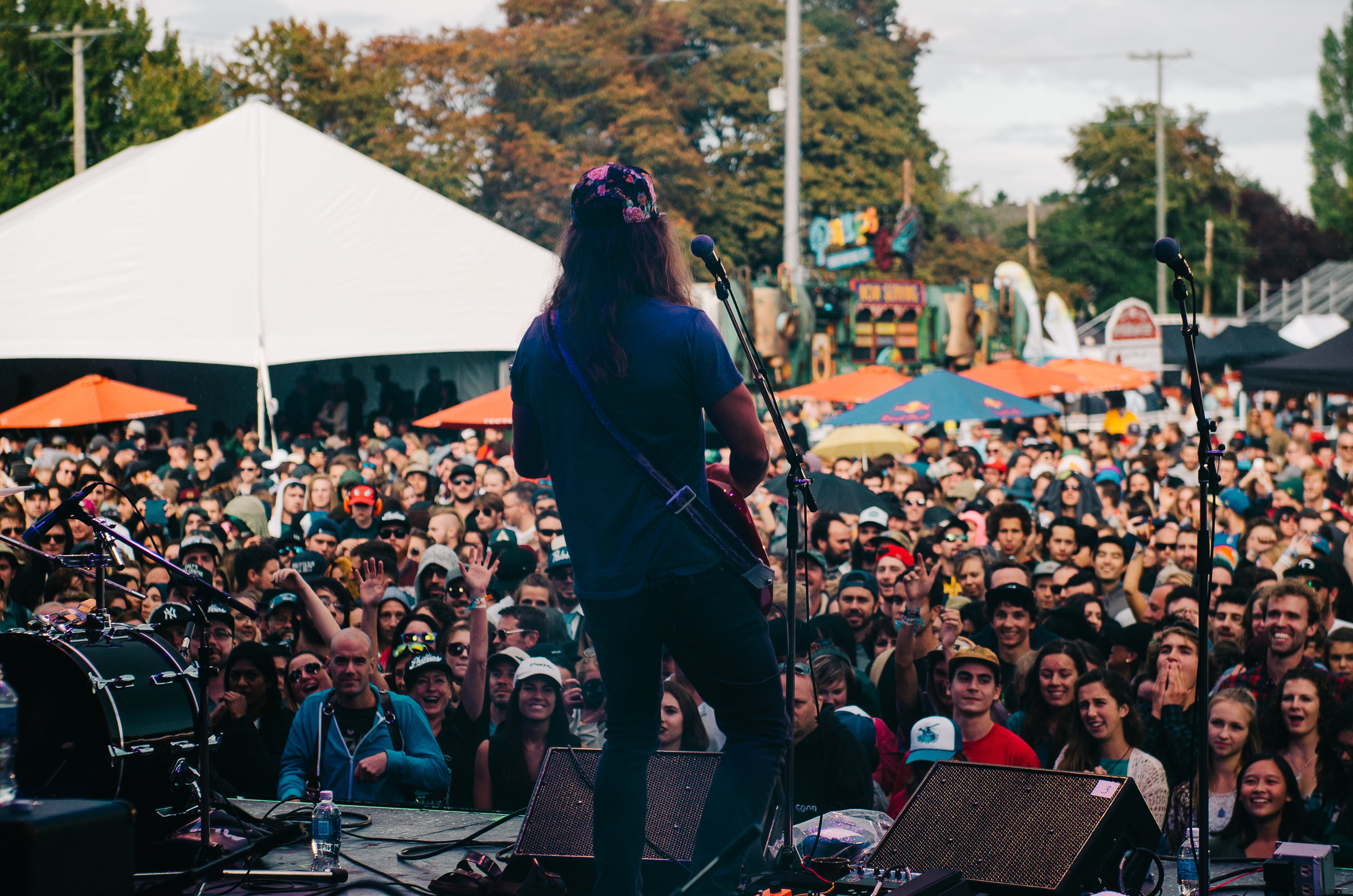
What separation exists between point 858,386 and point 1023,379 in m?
2.00

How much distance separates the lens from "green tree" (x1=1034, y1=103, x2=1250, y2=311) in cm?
6631

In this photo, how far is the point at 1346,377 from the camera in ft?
39.8

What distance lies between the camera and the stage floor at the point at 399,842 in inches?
154

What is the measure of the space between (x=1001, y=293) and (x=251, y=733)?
34.4 m

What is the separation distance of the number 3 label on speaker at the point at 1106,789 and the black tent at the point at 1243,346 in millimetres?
30222

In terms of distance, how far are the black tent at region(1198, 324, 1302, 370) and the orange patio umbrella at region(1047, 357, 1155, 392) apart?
11219 millimetres

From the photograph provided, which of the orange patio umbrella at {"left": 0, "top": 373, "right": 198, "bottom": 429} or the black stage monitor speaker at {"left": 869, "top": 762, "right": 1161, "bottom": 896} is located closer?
the black stage monitor speaker at {"left": 869, "top": 762, "right": 1161, "bottom": 896}

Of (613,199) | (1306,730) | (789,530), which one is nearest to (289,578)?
(789,530)

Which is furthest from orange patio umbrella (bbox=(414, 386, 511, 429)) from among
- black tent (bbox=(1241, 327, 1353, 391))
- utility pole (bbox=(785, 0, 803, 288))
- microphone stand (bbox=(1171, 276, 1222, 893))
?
utility pole (bbox=(785, 0, 803, 288))

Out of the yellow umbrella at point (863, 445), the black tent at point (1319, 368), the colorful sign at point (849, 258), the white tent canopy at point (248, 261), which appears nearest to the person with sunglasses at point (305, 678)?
the yellow umbrella at point (863, 445)

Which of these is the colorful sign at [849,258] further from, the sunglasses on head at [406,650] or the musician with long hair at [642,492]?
the musician with long hair at [642,492]

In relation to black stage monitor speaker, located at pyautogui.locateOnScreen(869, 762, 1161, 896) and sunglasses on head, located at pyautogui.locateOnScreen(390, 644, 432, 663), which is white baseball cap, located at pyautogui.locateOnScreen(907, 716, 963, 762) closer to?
black stage monitor speaker, located at pyautogui.locateOnScreen(869, 762, 1161, 896)

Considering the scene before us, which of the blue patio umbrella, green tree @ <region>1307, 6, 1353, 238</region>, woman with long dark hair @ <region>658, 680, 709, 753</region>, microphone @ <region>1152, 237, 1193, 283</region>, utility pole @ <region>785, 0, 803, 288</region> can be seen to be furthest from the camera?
green tree @ <region>1307, 6, 1353, 238</region>

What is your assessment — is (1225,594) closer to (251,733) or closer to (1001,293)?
(251,733)
